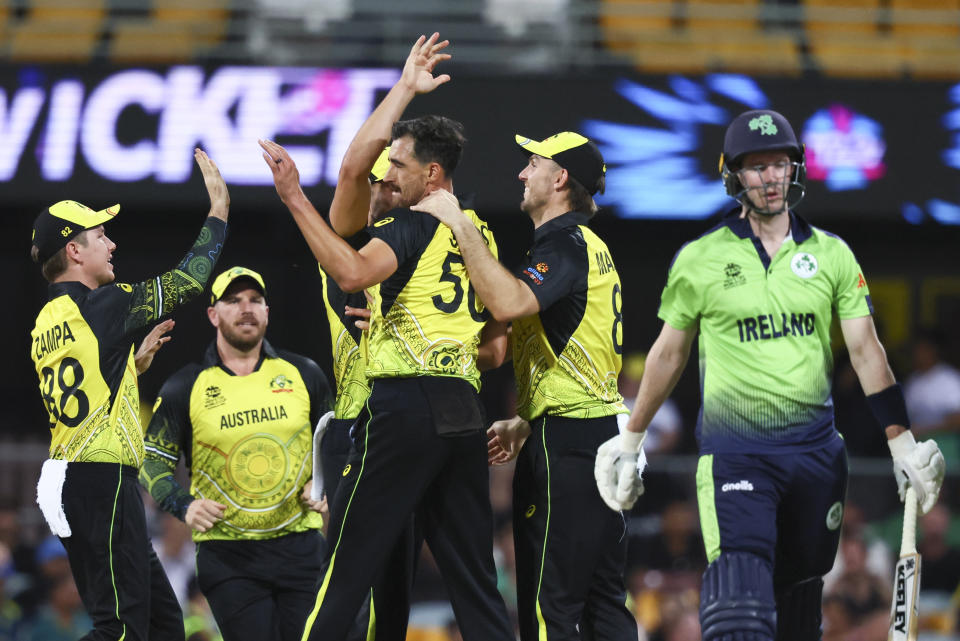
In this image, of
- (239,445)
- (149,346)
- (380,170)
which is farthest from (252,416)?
(380,170)

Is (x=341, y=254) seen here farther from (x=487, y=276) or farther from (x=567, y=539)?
(x=567, y=539)

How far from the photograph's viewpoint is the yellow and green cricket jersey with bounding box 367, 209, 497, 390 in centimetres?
551

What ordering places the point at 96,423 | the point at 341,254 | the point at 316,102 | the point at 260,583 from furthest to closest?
the point at 316,102 < the point at 260,583 < the point at 96,423 < the point at 341,254

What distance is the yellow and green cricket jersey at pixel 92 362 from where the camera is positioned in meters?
6.15

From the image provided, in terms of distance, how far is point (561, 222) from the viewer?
6027 millimetres

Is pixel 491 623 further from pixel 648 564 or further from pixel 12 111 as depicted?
pixel 12 111

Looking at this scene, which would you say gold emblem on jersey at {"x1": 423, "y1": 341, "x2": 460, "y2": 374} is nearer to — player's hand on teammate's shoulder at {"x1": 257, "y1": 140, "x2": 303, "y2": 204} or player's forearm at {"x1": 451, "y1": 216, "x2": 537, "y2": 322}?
player's forearm at {"x1": 451, "y1": 216, "x2": 537, "y2": 322}

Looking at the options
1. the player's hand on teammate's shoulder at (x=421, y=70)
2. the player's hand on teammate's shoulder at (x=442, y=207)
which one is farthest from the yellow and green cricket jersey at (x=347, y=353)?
the player's hand on teammate's shoulder at (x=421, y=70)

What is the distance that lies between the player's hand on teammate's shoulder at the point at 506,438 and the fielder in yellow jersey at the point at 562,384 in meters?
0.08

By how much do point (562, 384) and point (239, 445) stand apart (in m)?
1.86

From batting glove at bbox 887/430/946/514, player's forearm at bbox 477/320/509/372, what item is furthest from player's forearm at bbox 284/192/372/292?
batting glove at bbox 887/430/946/514

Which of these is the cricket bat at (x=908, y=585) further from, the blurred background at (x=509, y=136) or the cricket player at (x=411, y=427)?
the blurred background at (x=509, y=136)

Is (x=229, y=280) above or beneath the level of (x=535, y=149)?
beneath

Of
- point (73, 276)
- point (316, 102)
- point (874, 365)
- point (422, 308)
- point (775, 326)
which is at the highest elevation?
point (316, 102)
